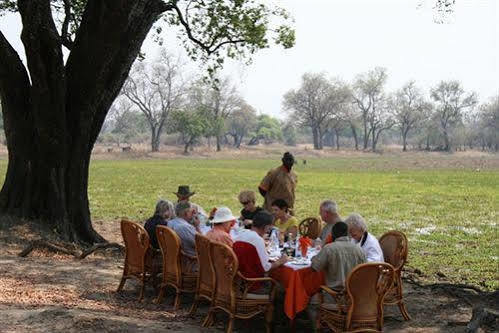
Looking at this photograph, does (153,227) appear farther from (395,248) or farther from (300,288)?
(395,248)

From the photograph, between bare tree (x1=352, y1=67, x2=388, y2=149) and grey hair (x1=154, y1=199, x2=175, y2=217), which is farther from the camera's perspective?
bare tree (x1=352, y1=67, x2=388, y2=149)

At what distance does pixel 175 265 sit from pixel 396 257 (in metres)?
2.43

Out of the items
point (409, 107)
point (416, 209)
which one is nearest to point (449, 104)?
point (409, 107)

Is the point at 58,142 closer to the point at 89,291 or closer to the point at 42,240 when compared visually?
the point at 42,240

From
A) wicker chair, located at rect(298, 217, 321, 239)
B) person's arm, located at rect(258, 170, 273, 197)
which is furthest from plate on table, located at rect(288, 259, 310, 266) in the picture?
person's arm, located at rect(258, 170, 273, 197)

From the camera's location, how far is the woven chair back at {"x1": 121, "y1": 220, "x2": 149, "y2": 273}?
7441mm

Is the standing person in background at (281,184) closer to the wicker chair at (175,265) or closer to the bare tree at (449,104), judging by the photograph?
the wicker chair at (175,265)

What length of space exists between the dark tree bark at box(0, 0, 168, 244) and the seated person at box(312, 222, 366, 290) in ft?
21.9

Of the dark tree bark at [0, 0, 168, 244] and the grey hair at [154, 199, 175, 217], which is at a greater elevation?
the dark tree bark at [0, 0, 168, 244]

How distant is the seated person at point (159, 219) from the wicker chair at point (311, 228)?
2040 millimetres

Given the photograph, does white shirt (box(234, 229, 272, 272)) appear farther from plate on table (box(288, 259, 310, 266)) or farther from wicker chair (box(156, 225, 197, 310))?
wicker chair (box(156, 225, 197, 310))

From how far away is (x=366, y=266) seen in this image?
5.28 m

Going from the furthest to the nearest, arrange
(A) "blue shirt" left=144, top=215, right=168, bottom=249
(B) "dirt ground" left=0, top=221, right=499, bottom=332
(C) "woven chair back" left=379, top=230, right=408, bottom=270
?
(A) "blue shirt" left=144, top=215, right=168, bottom=249, (C) "woven chair back" left=379, top=230, right=408, bottom=270, (B) "dirt ground" left=0, top=221, right=499, bottom=332

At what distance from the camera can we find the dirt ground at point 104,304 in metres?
5.50
